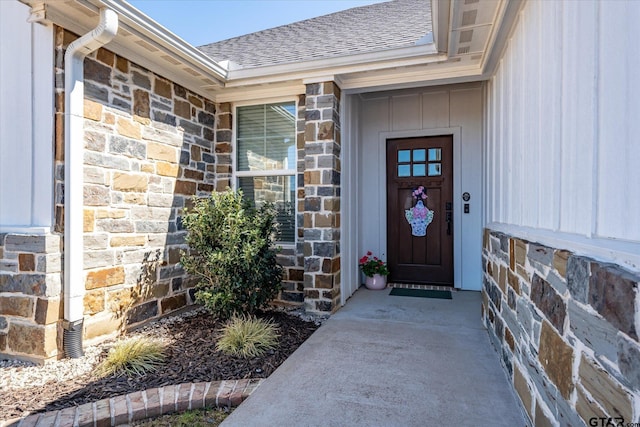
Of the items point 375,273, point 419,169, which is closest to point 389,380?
point 375,273

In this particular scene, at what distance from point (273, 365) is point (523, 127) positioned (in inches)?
91.1

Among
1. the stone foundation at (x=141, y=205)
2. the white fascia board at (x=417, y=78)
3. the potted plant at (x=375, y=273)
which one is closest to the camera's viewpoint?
the stone foundation at (x=141, y=205)

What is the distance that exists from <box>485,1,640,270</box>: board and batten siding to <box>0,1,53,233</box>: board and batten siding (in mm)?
3256

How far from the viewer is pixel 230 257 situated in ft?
10.1

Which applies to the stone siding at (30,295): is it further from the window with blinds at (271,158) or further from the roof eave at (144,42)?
the window with blinds at (271,158)

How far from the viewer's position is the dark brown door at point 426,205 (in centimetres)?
459

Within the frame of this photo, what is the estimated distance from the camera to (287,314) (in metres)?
3.62

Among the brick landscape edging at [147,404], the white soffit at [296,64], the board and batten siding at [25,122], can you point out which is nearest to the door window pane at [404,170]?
the white soffit at [296,64]

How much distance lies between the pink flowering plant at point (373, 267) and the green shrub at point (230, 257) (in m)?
1.62

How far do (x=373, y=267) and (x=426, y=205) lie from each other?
1136 millimetres

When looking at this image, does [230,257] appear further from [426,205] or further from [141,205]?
[426,205]

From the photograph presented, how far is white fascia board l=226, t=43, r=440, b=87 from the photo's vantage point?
317 cm

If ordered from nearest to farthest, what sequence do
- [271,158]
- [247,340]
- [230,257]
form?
[247,340] → [230,257] → [271,158]

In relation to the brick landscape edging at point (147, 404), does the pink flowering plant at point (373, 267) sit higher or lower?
higher
